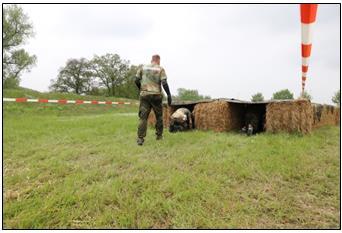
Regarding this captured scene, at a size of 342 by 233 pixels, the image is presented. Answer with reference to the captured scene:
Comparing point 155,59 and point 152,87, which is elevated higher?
point 155,59

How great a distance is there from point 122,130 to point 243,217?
6106 millimetres

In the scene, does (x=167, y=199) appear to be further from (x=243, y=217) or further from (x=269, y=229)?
(x=269, y=229)

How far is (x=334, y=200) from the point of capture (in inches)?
119

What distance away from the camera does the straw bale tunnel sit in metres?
6.43

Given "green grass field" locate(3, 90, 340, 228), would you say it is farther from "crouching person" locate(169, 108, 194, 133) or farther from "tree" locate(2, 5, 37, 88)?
"tree" locate(2, 5, 37, 88)

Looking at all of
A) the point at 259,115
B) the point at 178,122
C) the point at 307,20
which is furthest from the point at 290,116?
the point at 307,20

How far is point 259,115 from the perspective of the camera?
7695mm

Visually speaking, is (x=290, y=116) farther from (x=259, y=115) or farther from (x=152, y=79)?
(x=152, y=79)

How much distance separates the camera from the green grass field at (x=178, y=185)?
2744 millimetres

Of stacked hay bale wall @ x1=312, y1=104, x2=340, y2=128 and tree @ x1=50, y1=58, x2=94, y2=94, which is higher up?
tree @ x1=50, y1=58, x2=94, y2=94

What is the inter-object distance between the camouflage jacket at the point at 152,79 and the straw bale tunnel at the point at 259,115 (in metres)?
1.91

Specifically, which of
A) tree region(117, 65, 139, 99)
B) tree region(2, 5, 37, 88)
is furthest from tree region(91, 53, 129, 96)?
tree region(2, 5, 37, 88)

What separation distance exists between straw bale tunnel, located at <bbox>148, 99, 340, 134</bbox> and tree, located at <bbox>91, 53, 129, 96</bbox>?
48.0 m

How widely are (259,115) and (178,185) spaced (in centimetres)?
498
